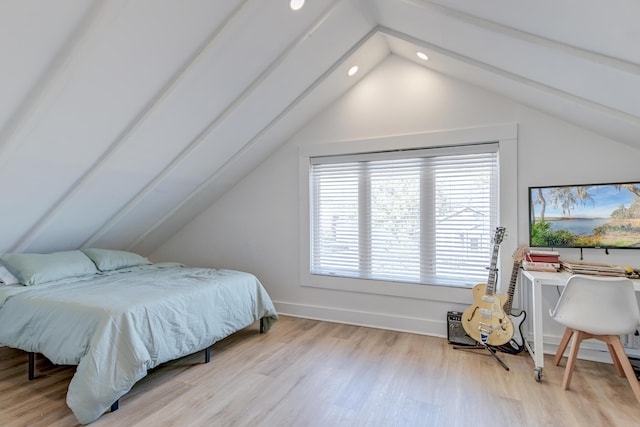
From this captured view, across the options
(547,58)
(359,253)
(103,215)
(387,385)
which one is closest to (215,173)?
(103,215)

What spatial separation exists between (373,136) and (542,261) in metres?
1.89

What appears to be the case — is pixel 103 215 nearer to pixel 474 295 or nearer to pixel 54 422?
pixel 54 422

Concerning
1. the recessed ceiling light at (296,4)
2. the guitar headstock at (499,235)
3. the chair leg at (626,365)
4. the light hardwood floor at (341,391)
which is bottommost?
the light hardwood floor at (341,391)

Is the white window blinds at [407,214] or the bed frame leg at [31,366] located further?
the white window blinds at [407,214]

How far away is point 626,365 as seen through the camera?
2.01m

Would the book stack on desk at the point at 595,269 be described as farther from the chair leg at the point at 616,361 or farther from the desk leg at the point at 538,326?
the chair leg at the point at 616,361

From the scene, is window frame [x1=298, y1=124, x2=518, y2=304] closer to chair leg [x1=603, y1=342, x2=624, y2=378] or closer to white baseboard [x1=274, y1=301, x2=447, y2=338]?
white baseboard [x1=274, y1=301, x2=447, y2=338]

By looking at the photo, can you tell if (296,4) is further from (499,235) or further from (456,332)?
(456,332)

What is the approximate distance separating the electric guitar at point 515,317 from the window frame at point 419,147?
17cm

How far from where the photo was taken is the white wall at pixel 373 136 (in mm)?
2631

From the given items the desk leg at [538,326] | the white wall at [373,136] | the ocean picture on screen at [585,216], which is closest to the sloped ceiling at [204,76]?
the white wall at [373,136]

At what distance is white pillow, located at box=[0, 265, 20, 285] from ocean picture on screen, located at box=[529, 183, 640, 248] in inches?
170

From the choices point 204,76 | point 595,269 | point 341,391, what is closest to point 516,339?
point 595,269

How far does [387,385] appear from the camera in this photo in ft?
7.22
